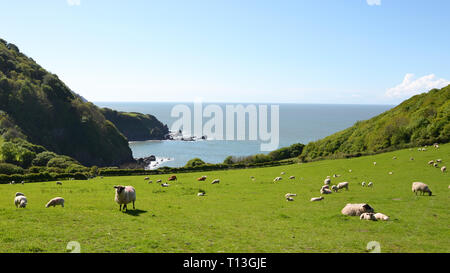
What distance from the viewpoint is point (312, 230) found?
17.4m

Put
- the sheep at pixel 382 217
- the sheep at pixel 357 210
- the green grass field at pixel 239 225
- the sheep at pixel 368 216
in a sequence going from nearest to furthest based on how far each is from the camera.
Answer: the green grass field at pixel 239 225, the sheep at pixel 382 217, the sheep at pixel 368 216, the sheep at pixel 357 210

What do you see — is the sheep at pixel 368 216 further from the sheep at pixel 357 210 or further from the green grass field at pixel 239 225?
the sheep at pixel 357 210

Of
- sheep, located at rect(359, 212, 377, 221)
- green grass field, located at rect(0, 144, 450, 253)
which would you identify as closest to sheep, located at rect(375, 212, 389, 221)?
sheep, located at rect(359, 212, 377, 221)

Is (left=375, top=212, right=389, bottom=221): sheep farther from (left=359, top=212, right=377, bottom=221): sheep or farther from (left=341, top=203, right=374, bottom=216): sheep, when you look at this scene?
(left=341, top=203, right=374, bottom=216): sheep

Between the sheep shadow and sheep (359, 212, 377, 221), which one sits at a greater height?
sheep (359, 212, 377, 221)

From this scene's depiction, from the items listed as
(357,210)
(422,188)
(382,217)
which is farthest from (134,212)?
(422,188)

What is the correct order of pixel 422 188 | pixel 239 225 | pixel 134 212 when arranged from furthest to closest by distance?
pixel 422 188 < pixel 134 212 < pixel 239 225

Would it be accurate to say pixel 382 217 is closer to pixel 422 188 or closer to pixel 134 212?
pixel 422 188

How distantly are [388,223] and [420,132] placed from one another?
59.1m

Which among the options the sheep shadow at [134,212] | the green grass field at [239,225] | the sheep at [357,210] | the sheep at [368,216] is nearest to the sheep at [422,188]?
the green grass field at [239,225]

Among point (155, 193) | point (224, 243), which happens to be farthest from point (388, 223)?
point (155, 193)

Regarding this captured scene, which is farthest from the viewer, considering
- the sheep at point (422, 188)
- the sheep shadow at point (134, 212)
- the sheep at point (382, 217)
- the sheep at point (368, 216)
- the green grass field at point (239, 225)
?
the sheep at point (422, 188)

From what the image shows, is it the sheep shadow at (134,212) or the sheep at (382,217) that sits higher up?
the sheep at (382,217)

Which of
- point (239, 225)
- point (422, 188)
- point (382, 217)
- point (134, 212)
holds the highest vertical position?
point (422, 188)
